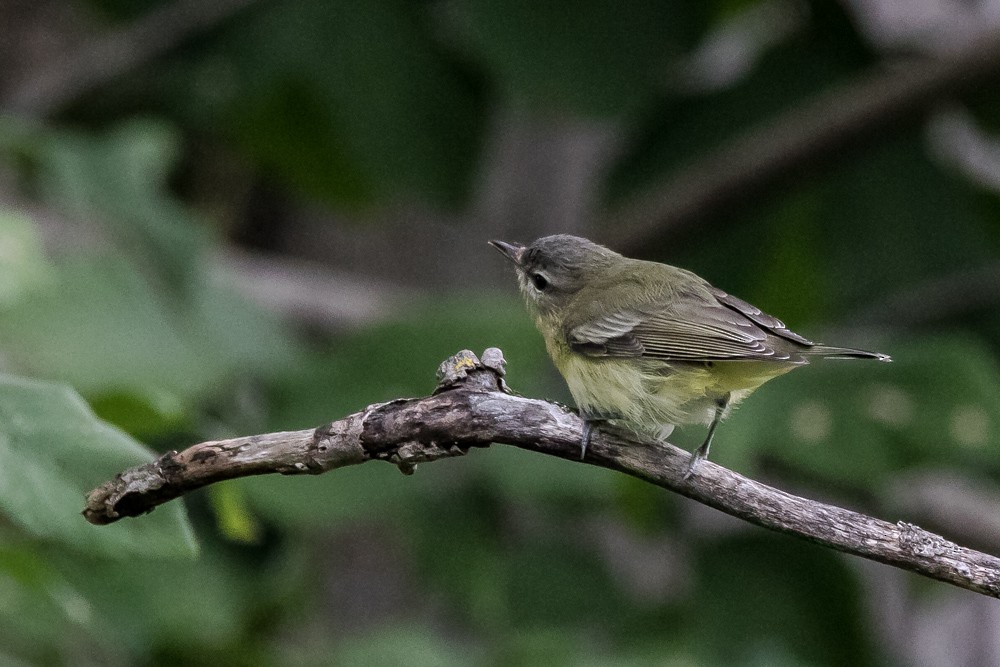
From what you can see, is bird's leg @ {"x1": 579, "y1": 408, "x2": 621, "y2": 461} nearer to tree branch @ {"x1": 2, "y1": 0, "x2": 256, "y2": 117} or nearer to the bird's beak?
the bird's beak

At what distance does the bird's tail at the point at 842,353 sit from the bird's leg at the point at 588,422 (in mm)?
519

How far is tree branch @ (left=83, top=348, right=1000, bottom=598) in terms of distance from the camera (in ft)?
6.61

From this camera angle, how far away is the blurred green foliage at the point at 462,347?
4180 millimetres

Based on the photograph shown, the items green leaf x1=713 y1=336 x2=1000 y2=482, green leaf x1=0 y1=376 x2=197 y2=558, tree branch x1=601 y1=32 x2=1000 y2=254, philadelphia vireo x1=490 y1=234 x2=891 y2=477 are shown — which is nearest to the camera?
green leaf x1=0 y1=376 x2=197 y2=558

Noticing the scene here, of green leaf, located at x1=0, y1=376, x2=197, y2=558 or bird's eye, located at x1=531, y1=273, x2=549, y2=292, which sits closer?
green leaf, located at x1=0, y1=376, x2=197, y2=558

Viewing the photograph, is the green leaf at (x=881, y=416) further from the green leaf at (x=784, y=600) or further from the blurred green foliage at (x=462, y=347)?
the green leaf at (x=784, y=600)

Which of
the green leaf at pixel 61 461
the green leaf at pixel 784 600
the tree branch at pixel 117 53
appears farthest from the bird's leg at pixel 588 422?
the tree branch at pixel 117 53

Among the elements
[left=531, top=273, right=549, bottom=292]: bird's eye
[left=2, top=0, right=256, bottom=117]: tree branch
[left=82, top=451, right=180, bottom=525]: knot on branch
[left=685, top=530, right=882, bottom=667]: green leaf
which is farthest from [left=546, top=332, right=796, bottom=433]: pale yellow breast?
[left=2, top=0, right=256, bottom=117]: tree branch

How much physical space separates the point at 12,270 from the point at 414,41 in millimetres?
2671

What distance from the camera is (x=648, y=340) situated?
126 inches

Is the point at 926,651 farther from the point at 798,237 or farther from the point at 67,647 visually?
the point at 67,647

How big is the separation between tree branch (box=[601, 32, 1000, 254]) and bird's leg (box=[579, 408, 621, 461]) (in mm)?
2501

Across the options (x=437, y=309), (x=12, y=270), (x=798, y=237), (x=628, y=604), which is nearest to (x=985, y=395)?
(x=798, y=237)

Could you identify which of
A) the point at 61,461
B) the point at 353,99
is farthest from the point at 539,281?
the point at 61,461
